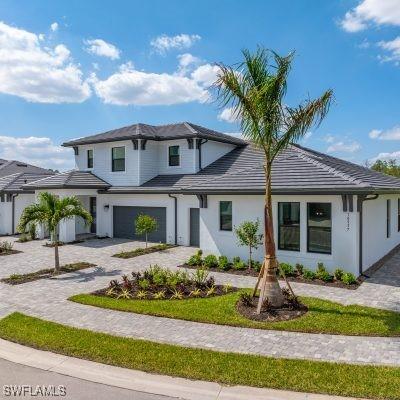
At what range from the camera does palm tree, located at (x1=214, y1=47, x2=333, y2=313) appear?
8.68 m

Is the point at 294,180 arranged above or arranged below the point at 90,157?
below

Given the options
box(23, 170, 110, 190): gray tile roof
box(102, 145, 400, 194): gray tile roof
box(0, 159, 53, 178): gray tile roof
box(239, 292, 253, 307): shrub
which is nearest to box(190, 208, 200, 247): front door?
box(102, 145, 400, 194): gray tile roof

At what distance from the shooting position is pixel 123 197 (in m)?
21.8

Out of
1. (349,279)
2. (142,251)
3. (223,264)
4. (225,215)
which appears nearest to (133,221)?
(142,251)

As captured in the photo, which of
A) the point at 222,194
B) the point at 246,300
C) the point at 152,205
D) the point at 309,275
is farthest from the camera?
the point at 152,205

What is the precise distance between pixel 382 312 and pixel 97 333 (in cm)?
676

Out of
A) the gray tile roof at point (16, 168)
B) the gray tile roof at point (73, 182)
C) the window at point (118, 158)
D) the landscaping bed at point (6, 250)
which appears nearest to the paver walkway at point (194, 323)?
the landscaping bed at point (6, 250)

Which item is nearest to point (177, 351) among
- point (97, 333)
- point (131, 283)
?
point (97, 333)

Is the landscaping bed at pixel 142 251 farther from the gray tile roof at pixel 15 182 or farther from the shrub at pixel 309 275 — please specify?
the gray tile roof at pixel 15 182

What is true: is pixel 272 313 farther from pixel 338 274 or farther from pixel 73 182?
pixel 73 182

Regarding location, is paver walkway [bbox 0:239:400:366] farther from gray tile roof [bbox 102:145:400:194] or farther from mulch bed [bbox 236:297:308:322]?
gray tile roof [bbox 102:145:400:194]

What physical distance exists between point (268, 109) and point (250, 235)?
5649 millimetres

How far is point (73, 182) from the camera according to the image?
20.9 metres

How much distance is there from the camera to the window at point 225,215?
1503 centimetres
